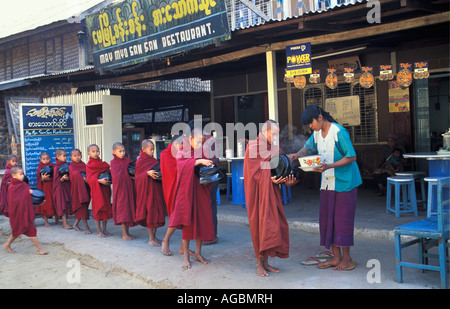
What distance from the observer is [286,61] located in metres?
8.77

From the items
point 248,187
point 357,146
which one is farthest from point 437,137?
point 248,187

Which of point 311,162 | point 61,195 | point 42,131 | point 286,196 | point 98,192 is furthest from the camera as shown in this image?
point 42,131

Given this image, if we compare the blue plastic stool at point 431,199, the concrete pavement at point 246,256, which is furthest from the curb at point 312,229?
the blue plastic stool at point 431,199

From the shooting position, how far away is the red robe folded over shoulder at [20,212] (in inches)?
258

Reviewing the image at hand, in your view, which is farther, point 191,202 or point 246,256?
point 246,256

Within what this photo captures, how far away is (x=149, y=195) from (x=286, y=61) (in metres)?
3.94

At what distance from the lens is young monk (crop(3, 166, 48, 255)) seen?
656 centimetres

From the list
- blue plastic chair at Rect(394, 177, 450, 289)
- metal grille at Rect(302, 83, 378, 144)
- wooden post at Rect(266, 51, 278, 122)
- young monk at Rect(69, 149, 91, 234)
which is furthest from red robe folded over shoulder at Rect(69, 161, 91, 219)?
metal grille at Rect(302, 83, 378, 144)

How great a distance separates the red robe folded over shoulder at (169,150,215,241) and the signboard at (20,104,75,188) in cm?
542

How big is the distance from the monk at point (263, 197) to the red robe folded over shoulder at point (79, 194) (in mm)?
3985

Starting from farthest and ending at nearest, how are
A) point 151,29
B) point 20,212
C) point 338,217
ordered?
point 151,29 → point 20,212 → point 338,217

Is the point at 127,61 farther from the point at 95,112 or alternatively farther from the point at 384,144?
the point at 384,144

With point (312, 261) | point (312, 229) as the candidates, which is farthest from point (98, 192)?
point (312, 261)

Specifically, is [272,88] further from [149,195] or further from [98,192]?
[98,192]
